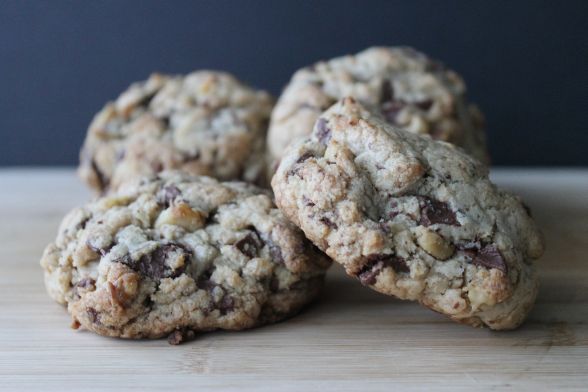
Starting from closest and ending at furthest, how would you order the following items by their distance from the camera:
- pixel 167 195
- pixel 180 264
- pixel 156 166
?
pixel 180 264
pixel 167 195
pixel 156 166

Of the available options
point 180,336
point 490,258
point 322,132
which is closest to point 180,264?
point 180,336

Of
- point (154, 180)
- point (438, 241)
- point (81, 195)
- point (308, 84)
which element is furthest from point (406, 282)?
point (81, 195)

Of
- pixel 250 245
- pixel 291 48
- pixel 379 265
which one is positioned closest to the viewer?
pixel 379 265

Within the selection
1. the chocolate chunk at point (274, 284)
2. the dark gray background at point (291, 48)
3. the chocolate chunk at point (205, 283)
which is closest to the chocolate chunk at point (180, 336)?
the chocolate chunk at point (205, 283)

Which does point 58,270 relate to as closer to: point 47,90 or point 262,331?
point 262,331

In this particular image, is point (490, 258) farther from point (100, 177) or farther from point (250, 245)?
point (100, 177)

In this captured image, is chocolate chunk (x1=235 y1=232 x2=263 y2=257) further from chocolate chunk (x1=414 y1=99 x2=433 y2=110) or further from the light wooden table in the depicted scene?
chocolate chunk (x1=414 y1=99 x2=433 y2=110)
